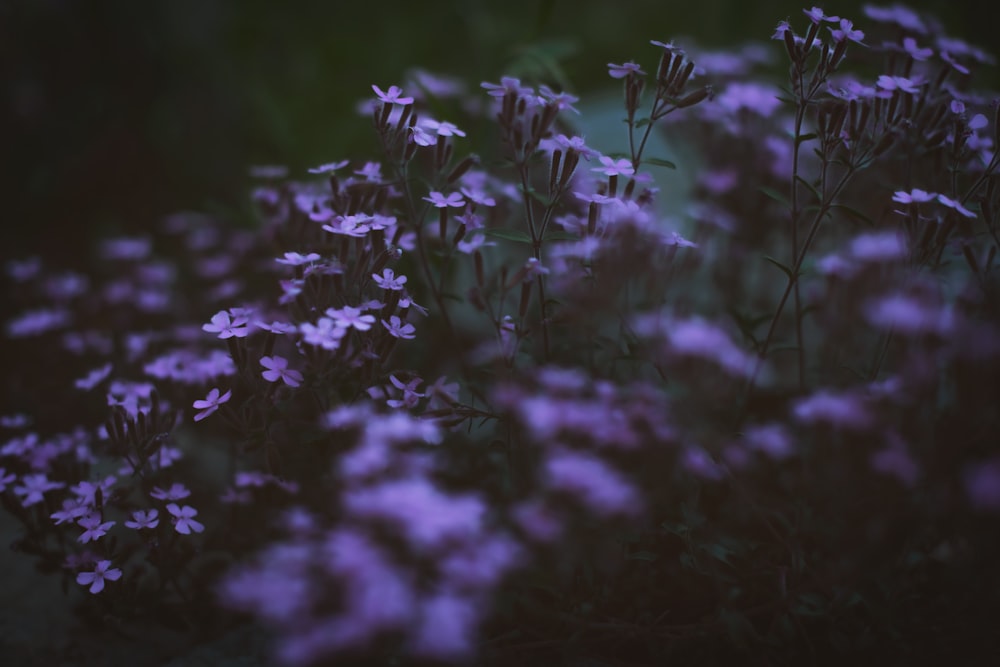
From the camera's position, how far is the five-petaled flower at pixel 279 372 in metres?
1.53

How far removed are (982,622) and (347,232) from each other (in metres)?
1.33

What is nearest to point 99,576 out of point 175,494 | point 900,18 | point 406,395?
point 175,494

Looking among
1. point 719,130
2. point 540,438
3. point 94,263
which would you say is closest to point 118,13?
point 94,263

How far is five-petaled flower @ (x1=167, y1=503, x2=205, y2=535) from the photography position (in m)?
1.62

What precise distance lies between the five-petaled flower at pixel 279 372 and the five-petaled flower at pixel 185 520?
14.1 inches

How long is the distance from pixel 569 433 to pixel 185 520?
93cm

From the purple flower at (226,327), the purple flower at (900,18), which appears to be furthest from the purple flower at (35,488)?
the purple flower at (900,18)

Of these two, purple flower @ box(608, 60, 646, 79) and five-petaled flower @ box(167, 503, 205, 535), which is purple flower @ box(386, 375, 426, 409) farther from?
purple flower @ box(608, 60, 646, 79)

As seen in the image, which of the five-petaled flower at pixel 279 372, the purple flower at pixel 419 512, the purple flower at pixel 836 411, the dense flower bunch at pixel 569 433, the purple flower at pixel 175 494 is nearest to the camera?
the purple flower at pixel 419 512

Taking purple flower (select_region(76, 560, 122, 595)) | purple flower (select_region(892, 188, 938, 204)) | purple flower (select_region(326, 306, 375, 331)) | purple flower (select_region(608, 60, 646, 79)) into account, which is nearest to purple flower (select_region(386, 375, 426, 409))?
purple flower (select_region(326, 306, 375, 331))

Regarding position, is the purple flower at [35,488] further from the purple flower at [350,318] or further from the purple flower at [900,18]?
the purple flower at [900,18]

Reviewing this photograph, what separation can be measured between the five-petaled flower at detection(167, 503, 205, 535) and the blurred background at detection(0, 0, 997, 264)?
1.84 meters

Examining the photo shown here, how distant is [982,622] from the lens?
129 centimetres

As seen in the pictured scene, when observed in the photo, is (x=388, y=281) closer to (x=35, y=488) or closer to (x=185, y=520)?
(x=185, y=520)
